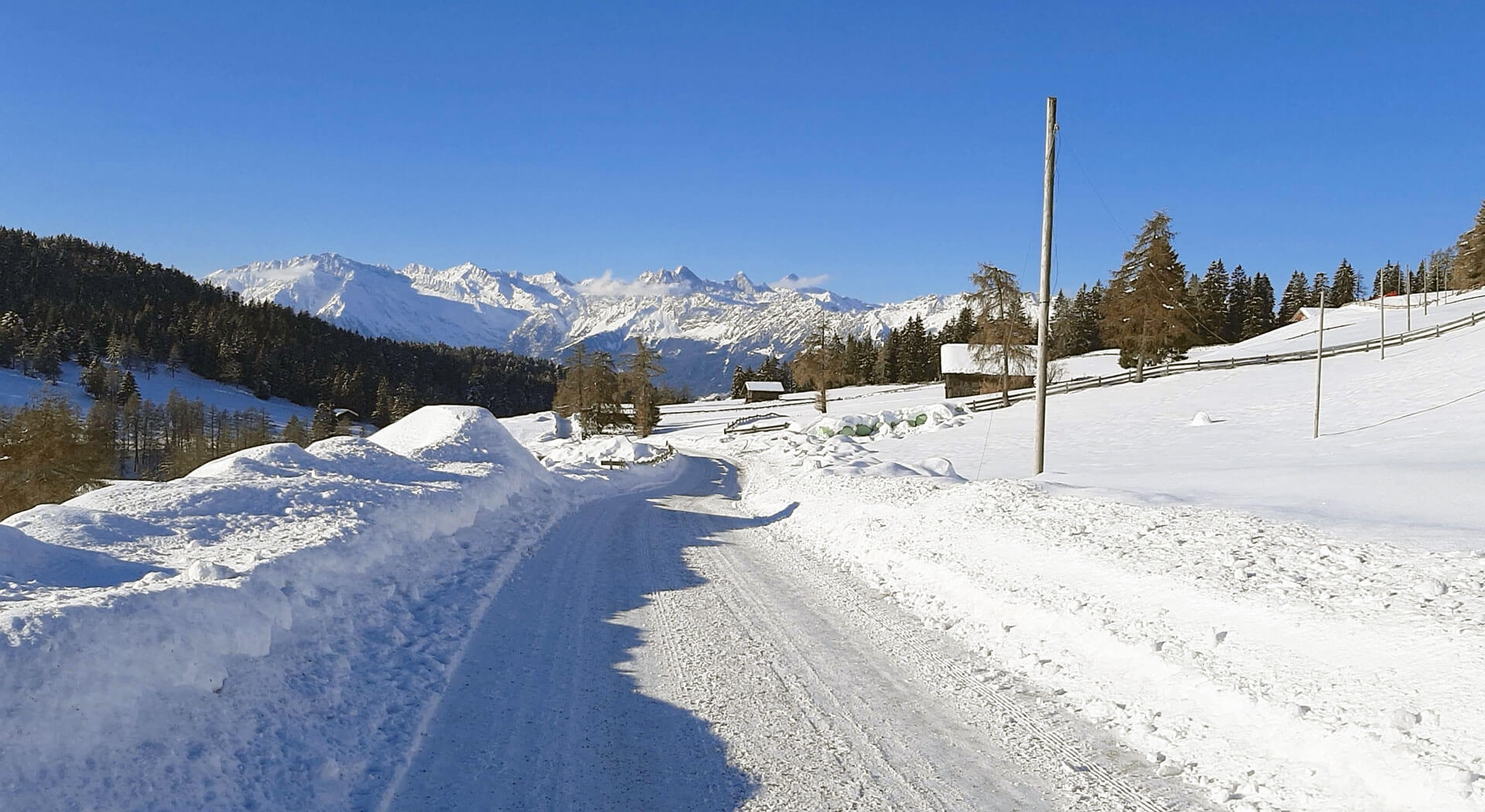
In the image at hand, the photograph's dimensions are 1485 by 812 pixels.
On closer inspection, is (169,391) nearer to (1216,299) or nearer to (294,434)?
(294,434)

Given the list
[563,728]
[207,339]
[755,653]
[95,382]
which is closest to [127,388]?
[95,382]

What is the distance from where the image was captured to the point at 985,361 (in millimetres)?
52562

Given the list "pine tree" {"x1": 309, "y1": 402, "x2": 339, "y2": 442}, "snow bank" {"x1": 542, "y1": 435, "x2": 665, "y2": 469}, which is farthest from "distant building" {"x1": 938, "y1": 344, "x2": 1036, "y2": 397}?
"pine tree" {"x1": 309, "y1": 402, "x2": 339, "y2": 442}

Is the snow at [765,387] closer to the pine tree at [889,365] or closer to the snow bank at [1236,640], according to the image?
the pine tree at [889,365]

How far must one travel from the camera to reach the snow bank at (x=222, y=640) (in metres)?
4.39

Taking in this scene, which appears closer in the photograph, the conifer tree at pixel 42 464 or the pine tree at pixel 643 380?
the conifer tree at pixel 42 464

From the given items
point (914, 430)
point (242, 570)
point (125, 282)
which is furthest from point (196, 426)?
point (242, 570)

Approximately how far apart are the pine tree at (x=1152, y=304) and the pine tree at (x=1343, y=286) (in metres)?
81.1

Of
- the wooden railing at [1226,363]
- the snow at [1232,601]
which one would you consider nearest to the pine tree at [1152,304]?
the wooden railing at [1226,363]

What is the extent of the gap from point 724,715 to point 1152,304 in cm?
5269

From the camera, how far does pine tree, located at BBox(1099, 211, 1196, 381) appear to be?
49812mm

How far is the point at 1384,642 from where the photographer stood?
569 cm

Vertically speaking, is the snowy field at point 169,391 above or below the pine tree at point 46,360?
below

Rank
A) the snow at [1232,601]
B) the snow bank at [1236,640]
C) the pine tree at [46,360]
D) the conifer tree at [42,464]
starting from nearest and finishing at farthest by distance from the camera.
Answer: the snow bank at [1236,640] → the snow at [1232,601] → the conifer tree at [42,464] → the pine tree at [46,360]
